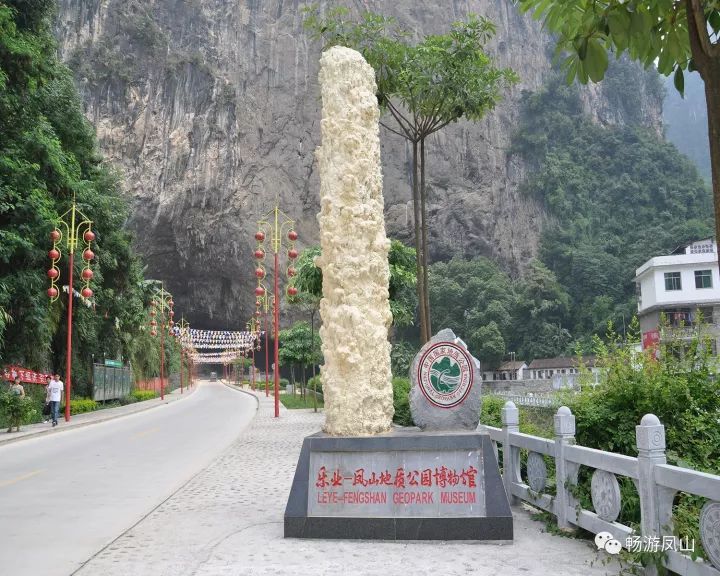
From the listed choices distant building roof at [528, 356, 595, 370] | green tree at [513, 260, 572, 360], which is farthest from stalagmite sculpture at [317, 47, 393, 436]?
green tree at [513, 260, 572, 360]

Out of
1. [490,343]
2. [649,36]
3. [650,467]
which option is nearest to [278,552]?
[650,467]

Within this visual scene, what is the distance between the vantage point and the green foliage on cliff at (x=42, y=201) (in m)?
18.3

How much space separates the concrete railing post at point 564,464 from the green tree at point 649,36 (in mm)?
2981

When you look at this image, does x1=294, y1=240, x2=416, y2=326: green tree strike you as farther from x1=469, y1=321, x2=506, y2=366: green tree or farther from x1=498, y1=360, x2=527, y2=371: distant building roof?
x1=498, y1=360, x2=527, y2=371: distant building roof

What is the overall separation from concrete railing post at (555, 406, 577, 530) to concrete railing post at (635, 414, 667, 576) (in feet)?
4.08

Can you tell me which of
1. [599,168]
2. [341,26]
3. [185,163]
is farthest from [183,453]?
[599,168]

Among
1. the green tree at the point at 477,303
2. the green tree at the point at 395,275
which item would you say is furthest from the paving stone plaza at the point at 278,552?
the green tree at the point at 477,303

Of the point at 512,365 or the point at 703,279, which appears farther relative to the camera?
the point at 512,365

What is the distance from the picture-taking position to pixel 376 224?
6.68m

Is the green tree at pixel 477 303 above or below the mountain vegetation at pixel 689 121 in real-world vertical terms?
below

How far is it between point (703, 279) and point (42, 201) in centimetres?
3545

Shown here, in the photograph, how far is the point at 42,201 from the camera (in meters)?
20.0

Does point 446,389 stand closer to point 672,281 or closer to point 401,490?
point 401,490

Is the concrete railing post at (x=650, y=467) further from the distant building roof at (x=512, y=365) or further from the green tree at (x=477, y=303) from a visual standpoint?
the distant building roof at (x=512, y=365)
